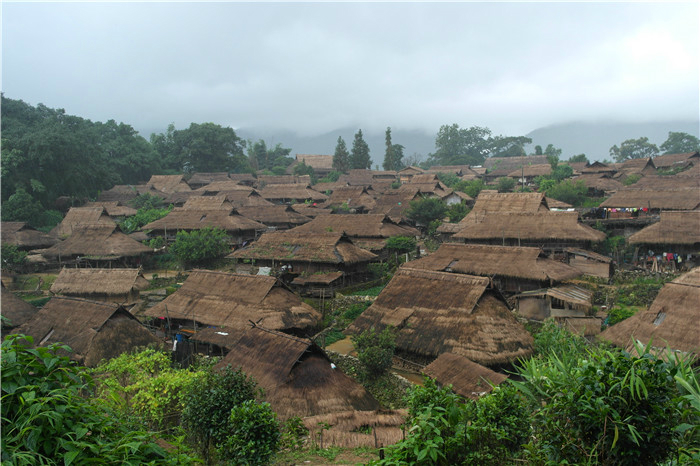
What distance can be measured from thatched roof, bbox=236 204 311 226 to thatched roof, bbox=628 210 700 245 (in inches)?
1040

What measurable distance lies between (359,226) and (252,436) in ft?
90.3

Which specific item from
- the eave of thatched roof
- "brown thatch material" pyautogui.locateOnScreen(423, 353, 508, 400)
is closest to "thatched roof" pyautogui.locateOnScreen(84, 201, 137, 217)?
the eave of thatched roof

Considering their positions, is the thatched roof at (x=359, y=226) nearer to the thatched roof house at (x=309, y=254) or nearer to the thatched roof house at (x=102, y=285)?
the thatched roof house at (x=309, y=254)

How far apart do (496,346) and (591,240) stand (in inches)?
615

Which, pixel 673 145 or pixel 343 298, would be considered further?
pixel 673 145

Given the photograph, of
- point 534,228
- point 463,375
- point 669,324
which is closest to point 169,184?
point 534,228

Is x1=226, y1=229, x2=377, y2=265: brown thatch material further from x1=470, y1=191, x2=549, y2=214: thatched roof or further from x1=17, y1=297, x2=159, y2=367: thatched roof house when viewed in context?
x1=470, y1=191, x2=549, y2=214: thatched roof

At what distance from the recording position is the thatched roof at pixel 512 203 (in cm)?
3466

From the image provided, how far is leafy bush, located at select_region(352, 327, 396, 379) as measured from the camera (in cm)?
1605

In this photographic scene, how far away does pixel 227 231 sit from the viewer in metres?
37.2

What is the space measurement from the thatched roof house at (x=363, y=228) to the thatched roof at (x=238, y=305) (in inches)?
442

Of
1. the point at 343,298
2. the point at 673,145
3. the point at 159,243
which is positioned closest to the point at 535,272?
the point at 343,298

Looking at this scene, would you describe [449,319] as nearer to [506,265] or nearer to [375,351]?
[375,351]

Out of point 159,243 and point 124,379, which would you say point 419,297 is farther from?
point 159,243
